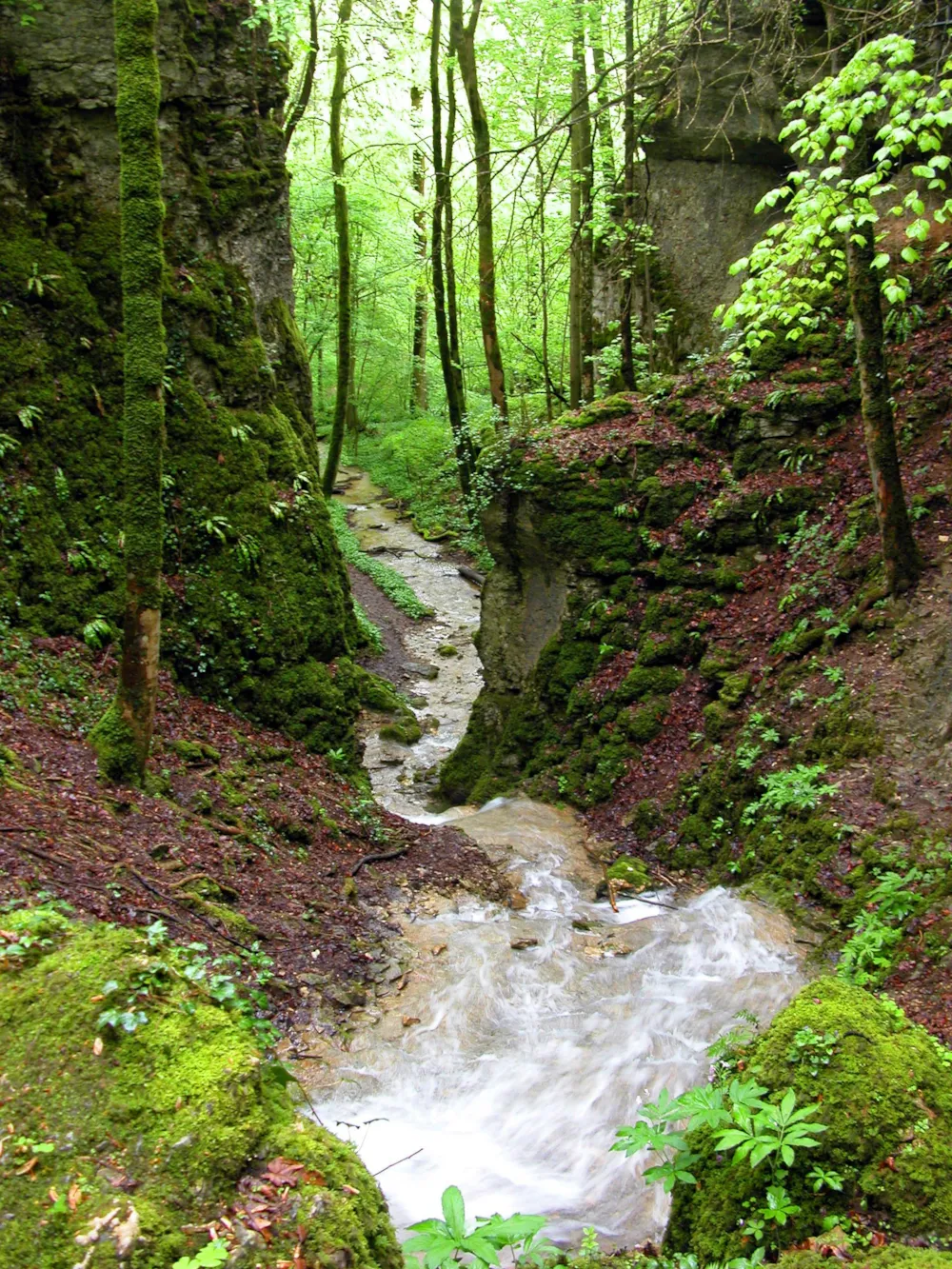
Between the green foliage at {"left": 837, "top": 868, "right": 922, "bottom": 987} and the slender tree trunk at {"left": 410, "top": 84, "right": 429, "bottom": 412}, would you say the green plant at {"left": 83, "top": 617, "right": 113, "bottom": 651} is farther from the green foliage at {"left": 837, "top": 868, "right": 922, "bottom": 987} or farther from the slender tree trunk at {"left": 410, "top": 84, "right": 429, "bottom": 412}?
the slender tree trunk at {"left": 410, "top": 84, "right": 429, "bottom": 412}

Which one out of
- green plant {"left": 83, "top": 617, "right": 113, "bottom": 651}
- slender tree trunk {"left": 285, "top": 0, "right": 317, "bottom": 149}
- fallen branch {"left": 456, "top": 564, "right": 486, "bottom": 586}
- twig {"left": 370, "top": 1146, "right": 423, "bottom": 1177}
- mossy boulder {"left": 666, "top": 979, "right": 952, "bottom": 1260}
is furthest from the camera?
fallen branch {"left": 456, "top": 564, "right": 486, "bottom": 586}

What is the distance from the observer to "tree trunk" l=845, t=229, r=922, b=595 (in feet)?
23.7

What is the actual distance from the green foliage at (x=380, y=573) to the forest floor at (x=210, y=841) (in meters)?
10.8

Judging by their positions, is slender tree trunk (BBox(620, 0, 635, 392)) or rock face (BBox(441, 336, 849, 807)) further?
slender tree trunk (BBox(620, 0, 635, 392))

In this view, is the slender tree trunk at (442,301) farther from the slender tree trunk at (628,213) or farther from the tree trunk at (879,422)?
the tree trunk at (879,422)

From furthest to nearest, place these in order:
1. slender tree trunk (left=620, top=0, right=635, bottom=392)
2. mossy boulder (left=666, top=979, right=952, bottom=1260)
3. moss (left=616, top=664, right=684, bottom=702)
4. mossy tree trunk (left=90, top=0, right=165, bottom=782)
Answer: slender tree trunk (left=620, top=0, right=635, bottom=392) → moss (left=616, top=664, right=684, bottom=702) → mossy tree trunk (left=90, top=0, right=165, bottom=782) → mossy boulder (left=666, top=979, right=952, bottom=1260)

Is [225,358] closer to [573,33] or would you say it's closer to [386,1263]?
[573,33]

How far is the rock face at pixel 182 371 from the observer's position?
8797mm

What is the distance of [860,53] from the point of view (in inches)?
197

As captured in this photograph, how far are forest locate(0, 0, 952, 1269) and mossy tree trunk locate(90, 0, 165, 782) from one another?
0.04m

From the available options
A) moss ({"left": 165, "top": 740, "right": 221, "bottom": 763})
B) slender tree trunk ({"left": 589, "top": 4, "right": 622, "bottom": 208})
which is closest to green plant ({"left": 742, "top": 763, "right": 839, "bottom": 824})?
moss ({"left": 165, "top": 740, "right": 221, "bottom": 763})

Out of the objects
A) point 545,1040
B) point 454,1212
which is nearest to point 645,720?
point 545,1040

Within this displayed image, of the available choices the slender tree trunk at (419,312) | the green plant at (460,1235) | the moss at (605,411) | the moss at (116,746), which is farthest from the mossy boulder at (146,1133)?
the slender tree trunk at (419,312)

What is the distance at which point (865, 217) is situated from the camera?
17.7ft
